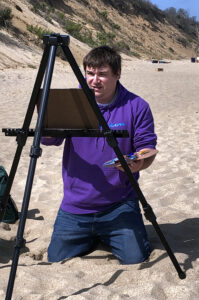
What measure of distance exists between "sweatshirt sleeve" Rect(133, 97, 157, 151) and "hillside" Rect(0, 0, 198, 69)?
14.2 metres

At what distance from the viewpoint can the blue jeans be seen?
2713mm

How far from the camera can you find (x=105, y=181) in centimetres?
271

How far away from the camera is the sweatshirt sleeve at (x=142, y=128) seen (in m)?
2.60

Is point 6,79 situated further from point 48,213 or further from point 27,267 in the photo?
point 27,267

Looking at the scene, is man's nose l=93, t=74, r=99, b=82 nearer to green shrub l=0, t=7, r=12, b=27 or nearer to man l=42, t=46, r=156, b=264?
man l=42, t=46, r=156, b=264

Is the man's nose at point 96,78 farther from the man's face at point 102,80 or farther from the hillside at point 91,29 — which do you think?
the hillside at point 91,29

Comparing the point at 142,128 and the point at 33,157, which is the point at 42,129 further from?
the point at 142,128

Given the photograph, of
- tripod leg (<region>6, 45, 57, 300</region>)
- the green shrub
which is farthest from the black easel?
the green shrub

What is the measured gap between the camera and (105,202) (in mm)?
2736

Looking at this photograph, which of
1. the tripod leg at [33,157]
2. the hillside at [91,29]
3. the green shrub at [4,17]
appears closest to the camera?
the tripod leg at [33,157]

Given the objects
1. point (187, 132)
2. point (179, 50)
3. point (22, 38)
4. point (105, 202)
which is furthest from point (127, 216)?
point (179, 50)

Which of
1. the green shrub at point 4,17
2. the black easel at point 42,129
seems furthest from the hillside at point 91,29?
the black easel at point 42,129

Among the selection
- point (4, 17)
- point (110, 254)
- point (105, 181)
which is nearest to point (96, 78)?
point (105, 181)

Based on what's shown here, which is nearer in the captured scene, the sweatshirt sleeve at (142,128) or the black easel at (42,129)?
the black easel at (42,129)
